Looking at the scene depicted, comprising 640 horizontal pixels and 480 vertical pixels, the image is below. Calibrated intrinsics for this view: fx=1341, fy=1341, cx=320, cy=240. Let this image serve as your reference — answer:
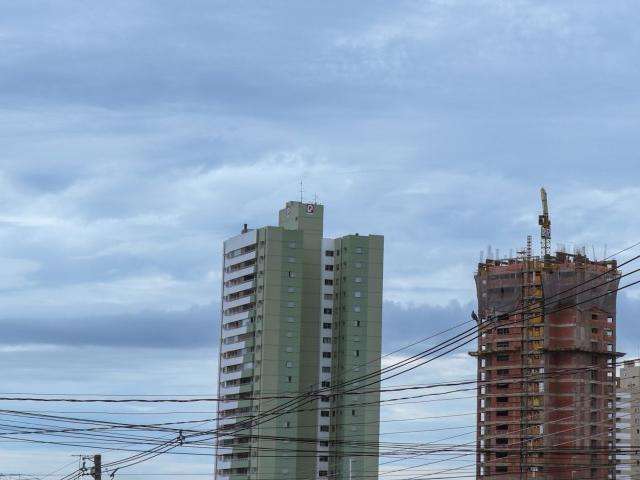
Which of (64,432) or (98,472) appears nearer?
(64,432)

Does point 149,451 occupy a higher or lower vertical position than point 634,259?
lower

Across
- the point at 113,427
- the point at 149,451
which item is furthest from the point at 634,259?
the point at 149,451

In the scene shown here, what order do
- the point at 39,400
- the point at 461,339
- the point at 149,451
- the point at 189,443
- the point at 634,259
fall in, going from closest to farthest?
the point at 634,259
the point at 461,339
the point at 39,400
the point at 189,443
the point at 149,451

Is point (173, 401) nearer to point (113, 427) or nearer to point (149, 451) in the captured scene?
point (113, 427)

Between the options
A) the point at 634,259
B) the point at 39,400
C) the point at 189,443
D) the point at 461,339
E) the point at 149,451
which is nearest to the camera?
the point at 634,259

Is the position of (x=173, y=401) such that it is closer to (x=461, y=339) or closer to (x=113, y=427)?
(x=113, y=427)

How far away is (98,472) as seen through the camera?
269 feet

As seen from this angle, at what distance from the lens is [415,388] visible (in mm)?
66750

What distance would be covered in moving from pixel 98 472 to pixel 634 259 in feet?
151

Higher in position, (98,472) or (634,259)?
(634,259)

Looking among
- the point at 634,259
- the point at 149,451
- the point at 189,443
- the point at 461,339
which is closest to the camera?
the point at 634,259

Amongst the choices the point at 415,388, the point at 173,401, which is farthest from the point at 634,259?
the point at 173,401

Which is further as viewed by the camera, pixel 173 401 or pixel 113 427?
pixel 113 427

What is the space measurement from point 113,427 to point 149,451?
25.7 ft
